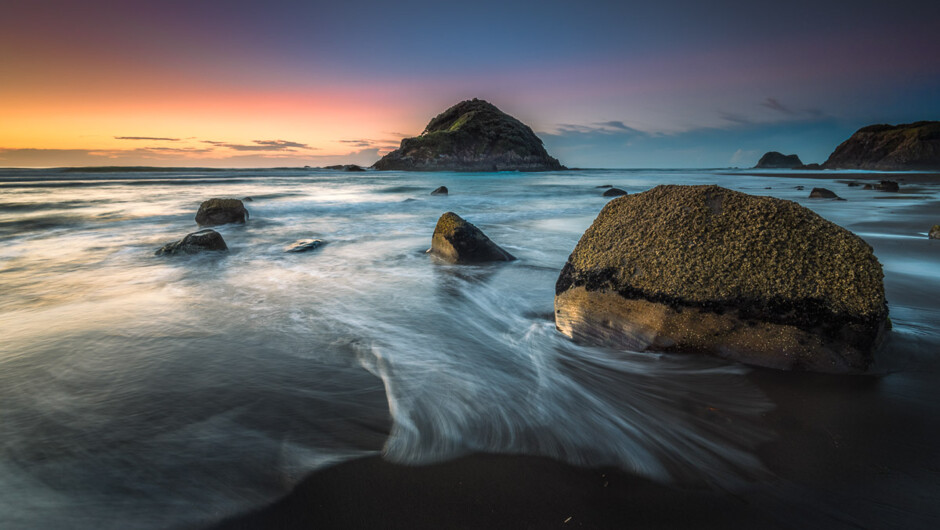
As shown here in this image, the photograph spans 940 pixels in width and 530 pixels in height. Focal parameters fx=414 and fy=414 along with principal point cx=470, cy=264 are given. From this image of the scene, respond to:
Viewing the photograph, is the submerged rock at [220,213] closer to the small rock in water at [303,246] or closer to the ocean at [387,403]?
the small rock in water at [303,246]

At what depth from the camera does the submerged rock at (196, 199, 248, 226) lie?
37.1 ft

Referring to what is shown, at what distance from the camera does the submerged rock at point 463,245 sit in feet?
21.7

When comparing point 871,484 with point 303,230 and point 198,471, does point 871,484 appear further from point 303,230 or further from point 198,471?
point 303,230

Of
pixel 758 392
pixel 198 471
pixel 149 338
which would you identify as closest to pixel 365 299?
pixel 149 338

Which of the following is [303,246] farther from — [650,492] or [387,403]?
[650,492]

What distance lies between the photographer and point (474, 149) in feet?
378

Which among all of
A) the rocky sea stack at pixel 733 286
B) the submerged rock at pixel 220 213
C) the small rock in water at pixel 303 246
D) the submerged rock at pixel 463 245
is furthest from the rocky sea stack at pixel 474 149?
the rocky sea stack at pixel 733 286

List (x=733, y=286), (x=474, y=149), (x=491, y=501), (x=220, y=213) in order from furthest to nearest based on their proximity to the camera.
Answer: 1. (x=474, y=149)
2. (x=220, y=213)
3. (x=733, y=286)
4. (x=491, y=501)

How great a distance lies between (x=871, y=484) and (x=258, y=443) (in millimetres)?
2953

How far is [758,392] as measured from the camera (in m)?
2.58

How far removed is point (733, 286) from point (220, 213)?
40.2ft

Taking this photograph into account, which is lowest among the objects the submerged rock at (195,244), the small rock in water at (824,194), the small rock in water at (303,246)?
the small rock in water at (303,246)

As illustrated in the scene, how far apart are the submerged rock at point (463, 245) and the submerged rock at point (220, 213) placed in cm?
766

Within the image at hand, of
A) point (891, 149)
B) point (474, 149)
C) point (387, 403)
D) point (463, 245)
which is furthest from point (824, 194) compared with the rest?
point (474, 149)
